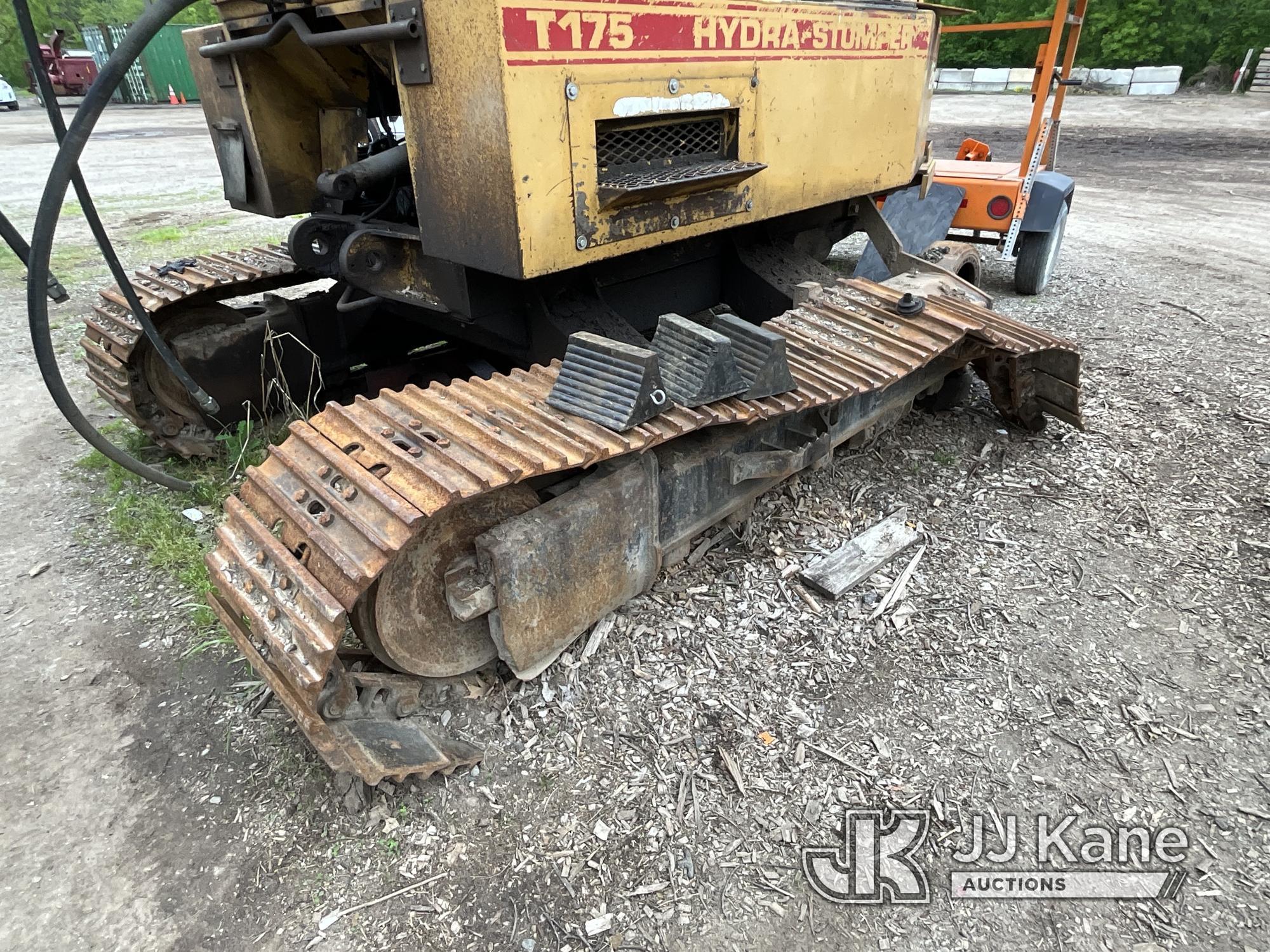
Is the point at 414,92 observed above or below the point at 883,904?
above

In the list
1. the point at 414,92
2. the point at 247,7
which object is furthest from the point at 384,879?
the point at 247,7

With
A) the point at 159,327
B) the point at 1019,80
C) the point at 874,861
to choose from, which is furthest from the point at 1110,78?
the point at 874,861

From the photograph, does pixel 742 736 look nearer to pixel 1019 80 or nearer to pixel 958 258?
pixel 958 258

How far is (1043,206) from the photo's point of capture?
605cm

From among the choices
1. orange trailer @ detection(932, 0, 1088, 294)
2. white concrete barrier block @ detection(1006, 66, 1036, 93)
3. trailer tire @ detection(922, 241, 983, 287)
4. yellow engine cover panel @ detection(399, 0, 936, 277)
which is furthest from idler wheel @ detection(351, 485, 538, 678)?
white concrete barrier block @ detection(1006, 66, 1036, 93)

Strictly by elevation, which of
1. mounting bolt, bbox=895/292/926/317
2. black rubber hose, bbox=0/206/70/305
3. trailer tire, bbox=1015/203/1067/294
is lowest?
A: trailer tire, bbox=1015/203/1067/294

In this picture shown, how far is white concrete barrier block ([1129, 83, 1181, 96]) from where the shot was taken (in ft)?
77.4

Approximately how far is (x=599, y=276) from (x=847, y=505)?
56.4 inches

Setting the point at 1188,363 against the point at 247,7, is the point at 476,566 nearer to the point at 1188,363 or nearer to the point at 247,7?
the point at 247,7

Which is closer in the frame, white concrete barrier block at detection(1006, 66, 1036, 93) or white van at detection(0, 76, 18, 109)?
white concrete barrier block at detection(1006, 66, 1036, 93)

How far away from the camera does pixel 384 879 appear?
199 cm

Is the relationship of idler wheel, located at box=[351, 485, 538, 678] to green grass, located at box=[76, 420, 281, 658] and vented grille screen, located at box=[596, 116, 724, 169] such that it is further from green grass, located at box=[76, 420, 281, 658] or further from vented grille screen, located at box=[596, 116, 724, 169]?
vented grille screen, located at box=[596, 116, 724, 169]

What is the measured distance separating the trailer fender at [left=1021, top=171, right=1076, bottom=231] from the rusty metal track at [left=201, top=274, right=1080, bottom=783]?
4401 mm

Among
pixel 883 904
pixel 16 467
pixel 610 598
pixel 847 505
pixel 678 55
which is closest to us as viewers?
pixel 883 904
